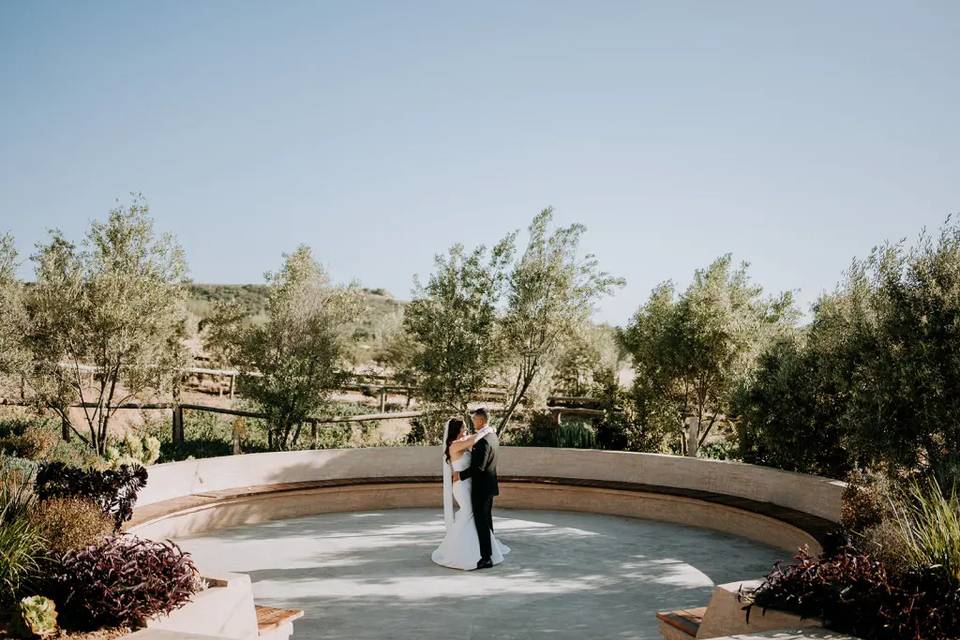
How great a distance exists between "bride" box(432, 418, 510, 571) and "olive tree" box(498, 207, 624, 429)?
686 centimetres

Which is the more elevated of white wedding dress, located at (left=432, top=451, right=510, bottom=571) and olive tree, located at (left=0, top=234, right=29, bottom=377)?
olive tree, located at (left=0, top=234, right=29, bottom=377)

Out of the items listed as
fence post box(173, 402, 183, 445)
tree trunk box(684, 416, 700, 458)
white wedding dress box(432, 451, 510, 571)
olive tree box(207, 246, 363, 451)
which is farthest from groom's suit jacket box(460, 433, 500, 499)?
fence post box(173, 402, 183, 445)

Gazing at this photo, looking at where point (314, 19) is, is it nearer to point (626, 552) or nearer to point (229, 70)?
point (229, 70)

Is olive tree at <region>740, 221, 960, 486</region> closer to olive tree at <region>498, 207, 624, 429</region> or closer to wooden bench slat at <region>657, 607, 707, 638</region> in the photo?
wooden bench slat at <region>657, 607, 707, 638</region>

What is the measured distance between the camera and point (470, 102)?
14570mm

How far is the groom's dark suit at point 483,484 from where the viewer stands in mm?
9625

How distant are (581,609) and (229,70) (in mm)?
11551

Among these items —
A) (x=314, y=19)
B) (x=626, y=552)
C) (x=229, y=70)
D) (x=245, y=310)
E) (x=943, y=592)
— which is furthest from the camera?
(x=245, y=310)

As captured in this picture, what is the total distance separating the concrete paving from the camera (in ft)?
23.9

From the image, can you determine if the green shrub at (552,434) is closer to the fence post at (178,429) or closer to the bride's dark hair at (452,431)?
the bride's dark hair at (452,431)

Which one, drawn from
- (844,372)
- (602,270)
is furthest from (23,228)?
(844,372)

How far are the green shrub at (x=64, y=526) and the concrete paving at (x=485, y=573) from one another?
2193 mm

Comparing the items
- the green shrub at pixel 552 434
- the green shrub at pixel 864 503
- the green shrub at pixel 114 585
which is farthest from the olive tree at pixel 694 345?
the green shrub at pixel 114 585

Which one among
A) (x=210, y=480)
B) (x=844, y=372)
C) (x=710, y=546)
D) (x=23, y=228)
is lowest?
(x=710, y=546)
